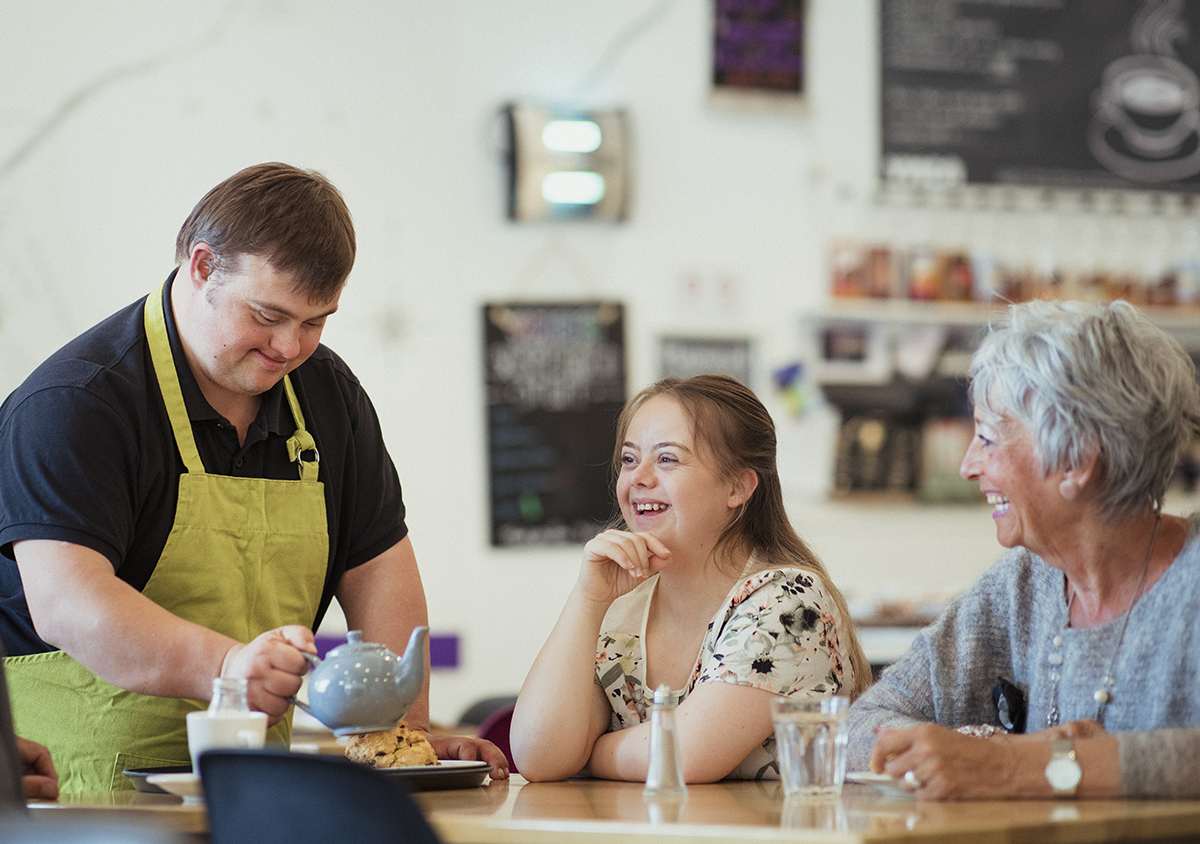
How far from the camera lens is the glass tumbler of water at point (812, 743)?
1469 mm

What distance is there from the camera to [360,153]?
4.39 meters

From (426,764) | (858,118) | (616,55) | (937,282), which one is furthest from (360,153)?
(426,764)

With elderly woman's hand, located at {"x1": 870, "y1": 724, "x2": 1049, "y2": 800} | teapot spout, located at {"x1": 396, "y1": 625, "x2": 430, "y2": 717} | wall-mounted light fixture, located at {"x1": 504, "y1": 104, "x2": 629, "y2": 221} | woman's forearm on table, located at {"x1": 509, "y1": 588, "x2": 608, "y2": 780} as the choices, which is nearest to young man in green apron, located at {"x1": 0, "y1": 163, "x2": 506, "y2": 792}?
woman's forearm on table, located at {"x1": 509, "y1": 588, "x2": 608, "y2": 780}

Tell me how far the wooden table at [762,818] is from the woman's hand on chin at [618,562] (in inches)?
14.4

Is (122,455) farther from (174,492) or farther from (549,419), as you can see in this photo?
(549,419)

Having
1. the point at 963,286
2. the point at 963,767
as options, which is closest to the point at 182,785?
the point at 963,767

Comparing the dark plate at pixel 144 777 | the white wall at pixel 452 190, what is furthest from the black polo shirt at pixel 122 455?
the white wall at pixel 452 190

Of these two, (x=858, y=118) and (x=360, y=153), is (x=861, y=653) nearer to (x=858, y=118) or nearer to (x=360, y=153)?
(x=360, y=153)

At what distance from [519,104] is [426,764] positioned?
10.4 ft

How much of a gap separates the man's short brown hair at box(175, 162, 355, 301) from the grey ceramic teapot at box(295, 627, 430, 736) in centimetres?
59

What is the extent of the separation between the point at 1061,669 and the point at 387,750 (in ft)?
3.00

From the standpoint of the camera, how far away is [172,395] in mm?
1996

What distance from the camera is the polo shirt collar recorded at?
2012 mm

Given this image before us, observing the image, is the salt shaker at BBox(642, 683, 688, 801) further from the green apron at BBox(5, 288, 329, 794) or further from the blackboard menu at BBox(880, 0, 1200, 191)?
the blackboard menu at BBox(880, 0, 1200, 191)
